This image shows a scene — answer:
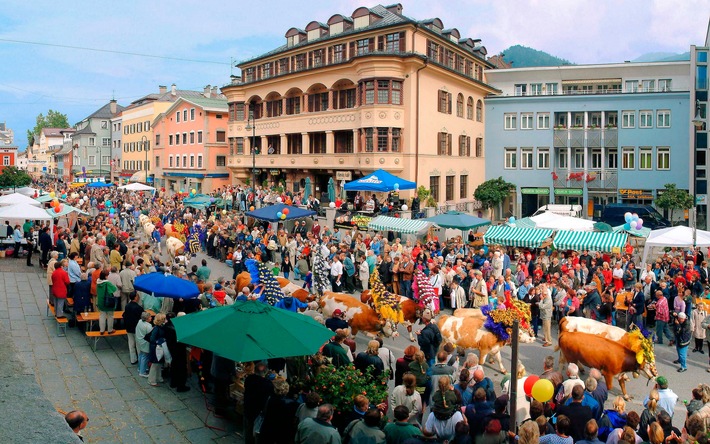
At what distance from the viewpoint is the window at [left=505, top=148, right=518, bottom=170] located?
48.5 m

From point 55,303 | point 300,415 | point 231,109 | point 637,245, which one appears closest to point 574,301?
point 300,415

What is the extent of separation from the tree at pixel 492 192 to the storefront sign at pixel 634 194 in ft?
27.2

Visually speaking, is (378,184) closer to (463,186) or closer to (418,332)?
(418,332)

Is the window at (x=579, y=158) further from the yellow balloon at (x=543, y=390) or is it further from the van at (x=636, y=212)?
the yellow balloon at (x=543, y=390)

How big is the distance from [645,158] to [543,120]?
815 centimetres

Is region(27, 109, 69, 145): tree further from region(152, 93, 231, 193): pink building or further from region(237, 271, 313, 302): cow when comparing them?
region(237, 271, 313, 302): cow

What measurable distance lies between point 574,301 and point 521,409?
305 inches

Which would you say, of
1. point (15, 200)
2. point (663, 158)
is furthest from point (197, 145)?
point (663, 158)

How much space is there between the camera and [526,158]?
47781mm

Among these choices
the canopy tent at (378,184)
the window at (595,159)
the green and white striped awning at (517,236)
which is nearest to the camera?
the green and white striped awning at (517,236)

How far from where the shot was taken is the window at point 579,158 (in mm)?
46159

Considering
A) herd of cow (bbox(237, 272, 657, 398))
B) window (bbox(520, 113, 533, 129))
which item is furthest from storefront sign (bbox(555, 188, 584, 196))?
herd of cow (bbox(237, 272, 657, 398))

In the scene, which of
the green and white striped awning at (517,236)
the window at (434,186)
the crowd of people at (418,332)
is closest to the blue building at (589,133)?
the window at (434,186)

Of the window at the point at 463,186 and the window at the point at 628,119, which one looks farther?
the window at the point at 463,186
